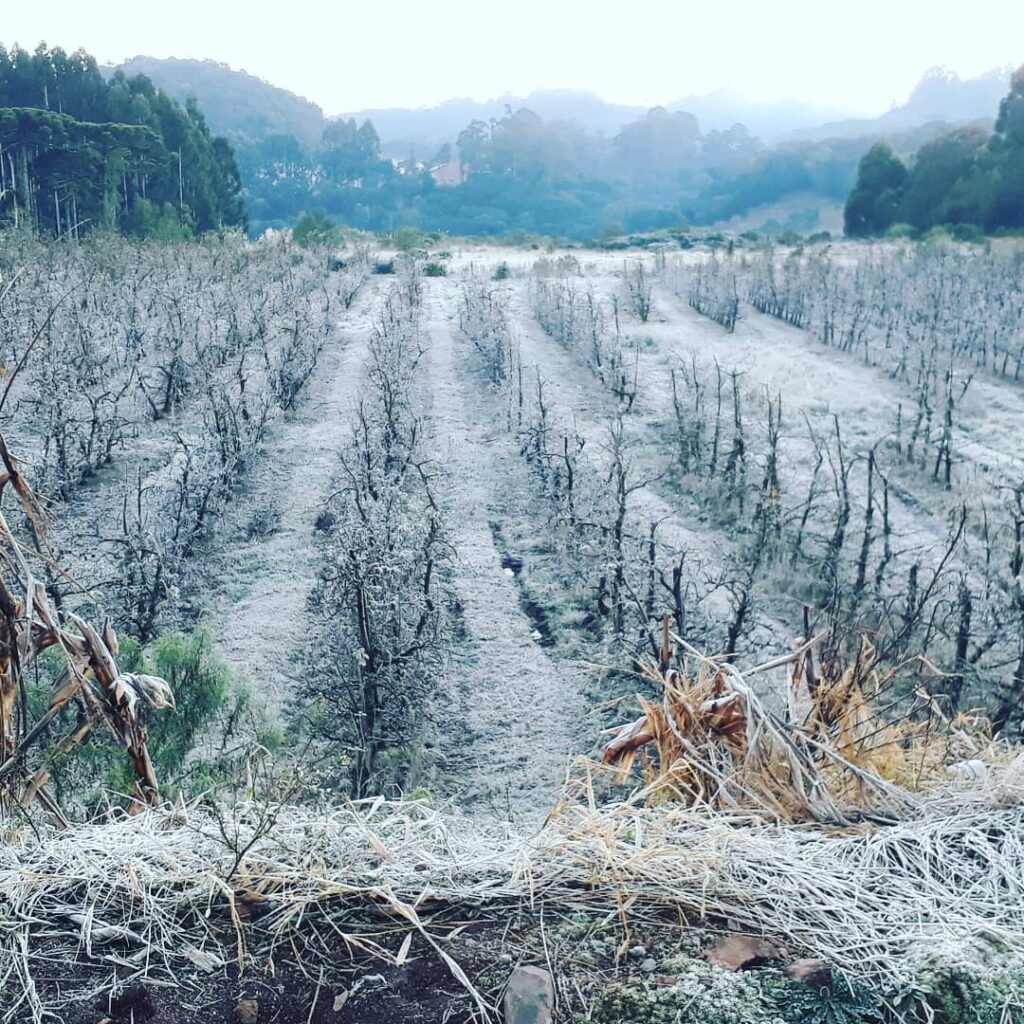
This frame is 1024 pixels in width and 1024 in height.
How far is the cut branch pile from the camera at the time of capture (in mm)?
1692

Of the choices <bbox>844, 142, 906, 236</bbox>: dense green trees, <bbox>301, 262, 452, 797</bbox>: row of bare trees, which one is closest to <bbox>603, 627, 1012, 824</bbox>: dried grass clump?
<bbox>301, 262, 452, 797</bbox>: row of bare trees

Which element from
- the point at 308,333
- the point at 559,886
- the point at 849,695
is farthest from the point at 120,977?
the point at 308,333

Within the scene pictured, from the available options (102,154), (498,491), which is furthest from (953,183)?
(498,491)

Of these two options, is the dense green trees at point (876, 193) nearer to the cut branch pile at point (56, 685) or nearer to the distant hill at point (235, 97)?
the cut branch pile at point (56, 685)

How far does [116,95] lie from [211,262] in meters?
11.1

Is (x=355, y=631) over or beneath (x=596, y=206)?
beneath

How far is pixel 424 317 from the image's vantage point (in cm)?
1769

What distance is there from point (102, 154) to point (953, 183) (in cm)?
2452

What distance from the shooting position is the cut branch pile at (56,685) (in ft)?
5.55

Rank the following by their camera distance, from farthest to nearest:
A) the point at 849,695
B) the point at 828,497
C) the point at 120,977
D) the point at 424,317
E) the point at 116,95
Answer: the point at 116,95 < the point at 424,317 < the point at 828,497 < the point at 849,695 < the point at 120,977

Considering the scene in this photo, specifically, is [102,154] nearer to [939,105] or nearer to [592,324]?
[592,324]

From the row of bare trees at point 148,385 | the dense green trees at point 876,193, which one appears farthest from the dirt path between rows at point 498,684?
the dense green trees at point 876,193

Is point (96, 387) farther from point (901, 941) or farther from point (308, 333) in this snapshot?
point (901, 941)

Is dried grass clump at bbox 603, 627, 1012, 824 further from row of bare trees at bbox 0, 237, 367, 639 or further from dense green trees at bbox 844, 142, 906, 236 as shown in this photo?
dense green trees at bbox 844, 142, 906, 236
